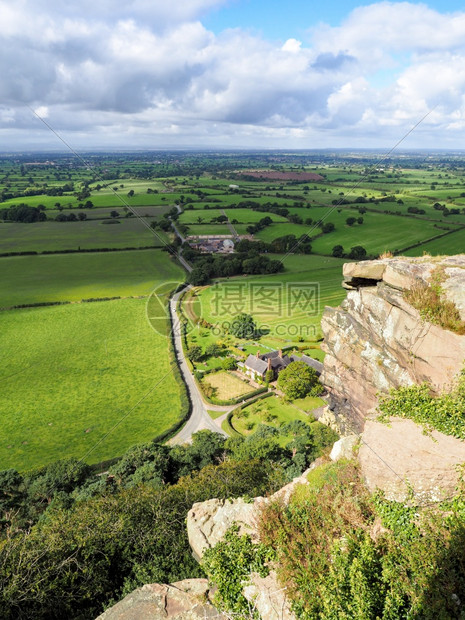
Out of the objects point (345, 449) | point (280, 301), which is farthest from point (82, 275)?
point (345, 449)

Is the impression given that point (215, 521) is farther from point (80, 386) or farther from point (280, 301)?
point (280, 301)

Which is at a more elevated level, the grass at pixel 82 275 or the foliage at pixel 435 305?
the foliage at pixel 435 305

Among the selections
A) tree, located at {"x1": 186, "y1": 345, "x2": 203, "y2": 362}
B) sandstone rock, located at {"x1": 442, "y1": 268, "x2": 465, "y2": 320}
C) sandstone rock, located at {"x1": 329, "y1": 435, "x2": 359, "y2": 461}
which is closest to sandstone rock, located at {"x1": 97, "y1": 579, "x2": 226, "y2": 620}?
sandstone rock, located at {"x1": 329, "y1": 435, "x2": 359, "y2": 461}

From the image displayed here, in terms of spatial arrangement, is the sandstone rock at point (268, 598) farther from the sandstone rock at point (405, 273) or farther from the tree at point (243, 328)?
the tree at point (243, 328)

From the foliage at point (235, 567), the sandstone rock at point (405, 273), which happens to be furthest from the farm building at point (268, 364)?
the foliage at point (235, 567)

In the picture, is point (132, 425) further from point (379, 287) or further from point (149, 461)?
point (379, 287)

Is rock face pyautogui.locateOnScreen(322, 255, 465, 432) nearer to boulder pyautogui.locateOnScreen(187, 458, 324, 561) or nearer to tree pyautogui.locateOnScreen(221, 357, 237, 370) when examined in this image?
boulder pyautogui.locateOnScreen(187, 458, 324, 561)
